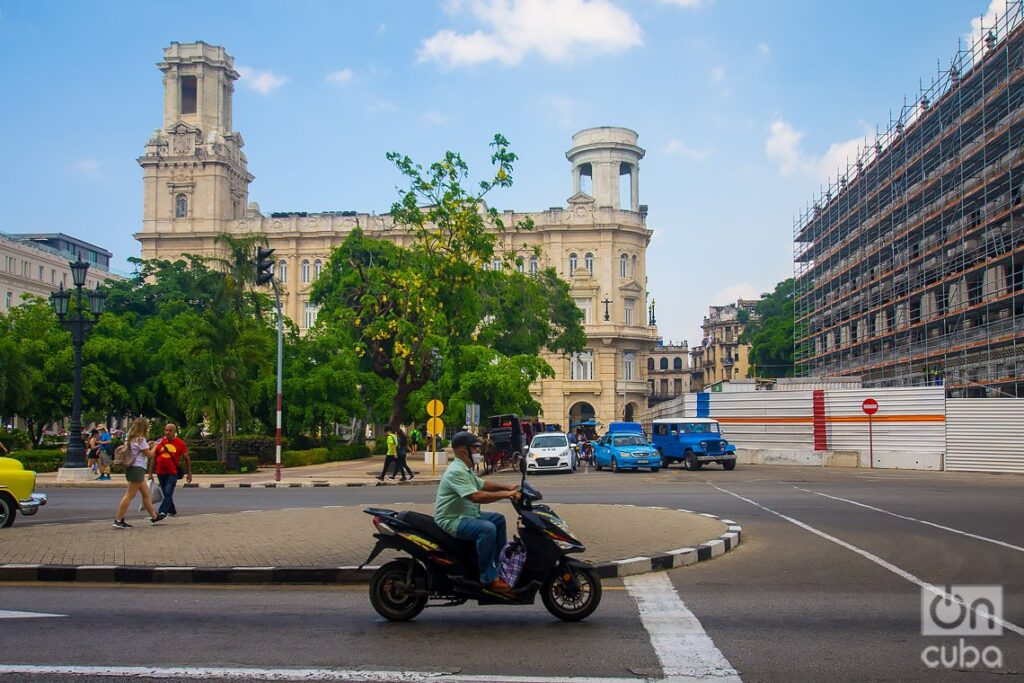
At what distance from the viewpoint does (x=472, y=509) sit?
826cm

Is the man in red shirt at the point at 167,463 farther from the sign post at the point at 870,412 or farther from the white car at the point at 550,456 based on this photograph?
the sign post at the point at 870,412

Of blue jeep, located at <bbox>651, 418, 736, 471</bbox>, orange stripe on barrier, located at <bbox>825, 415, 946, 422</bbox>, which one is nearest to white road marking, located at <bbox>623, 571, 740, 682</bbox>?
blue jeep, located at <bbox>651, 418, 736, 471</bbox>

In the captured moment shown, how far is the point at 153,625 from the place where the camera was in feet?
26.2

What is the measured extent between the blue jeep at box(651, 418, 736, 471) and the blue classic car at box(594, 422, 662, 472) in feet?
3.33

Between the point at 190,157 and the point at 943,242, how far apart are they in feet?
222

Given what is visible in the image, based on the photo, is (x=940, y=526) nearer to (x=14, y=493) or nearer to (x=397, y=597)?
(x=397, y=597)

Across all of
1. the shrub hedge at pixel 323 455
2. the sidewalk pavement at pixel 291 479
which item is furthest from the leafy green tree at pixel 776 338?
the sidewalk pavement at pixel 291 479

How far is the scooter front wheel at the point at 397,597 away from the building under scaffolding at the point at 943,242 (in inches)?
1319

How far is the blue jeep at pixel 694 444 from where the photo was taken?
119ft

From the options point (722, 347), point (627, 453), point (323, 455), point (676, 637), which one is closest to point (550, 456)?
point (627, 453)

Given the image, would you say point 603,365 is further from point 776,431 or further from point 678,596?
point 678,596

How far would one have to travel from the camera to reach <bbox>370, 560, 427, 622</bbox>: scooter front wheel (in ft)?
26.5

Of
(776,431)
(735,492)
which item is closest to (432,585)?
(735,492)

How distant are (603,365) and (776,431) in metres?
44.8
